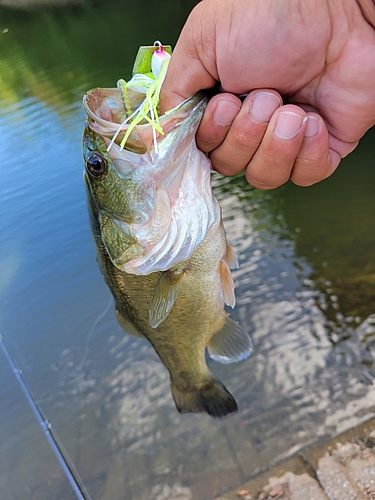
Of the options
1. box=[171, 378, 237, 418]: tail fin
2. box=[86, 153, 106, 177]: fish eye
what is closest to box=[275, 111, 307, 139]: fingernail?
box=[86, 153, 106, 177]: fish eye

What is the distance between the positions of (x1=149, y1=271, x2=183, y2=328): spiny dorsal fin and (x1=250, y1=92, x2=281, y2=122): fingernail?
25.7 inches

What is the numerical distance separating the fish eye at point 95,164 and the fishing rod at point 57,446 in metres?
2.09

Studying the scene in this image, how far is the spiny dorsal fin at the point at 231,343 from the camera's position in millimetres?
1900

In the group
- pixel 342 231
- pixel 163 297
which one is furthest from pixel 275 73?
pixel 342 231

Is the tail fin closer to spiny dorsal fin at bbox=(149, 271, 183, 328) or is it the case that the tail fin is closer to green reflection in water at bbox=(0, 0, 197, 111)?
spiny dorsal fin at bbox=(149, 271, 183, 328)

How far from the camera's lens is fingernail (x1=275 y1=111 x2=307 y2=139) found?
3.90ft

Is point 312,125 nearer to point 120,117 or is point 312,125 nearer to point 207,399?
point 120,117

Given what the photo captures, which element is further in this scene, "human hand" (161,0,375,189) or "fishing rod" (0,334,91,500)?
"fishing rod" (0,334,91,500)

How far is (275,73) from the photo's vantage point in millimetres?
1189

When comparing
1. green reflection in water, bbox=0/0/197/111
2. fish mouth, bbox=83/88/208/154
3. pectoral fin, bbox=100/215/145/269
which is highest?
fish mouth, bbox=83/88/208/154

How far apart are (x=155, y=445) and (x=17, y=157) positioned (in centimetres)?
551

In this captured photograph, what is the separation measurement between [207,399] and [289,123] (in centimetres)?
144

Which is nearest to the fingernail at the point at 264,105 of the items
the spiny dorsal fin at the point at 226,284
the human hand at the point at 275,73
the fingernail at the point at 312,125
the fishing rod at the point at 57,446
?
the human hand at the point at 275,73

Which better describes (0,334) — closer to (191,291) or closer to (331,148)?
(191,291)
